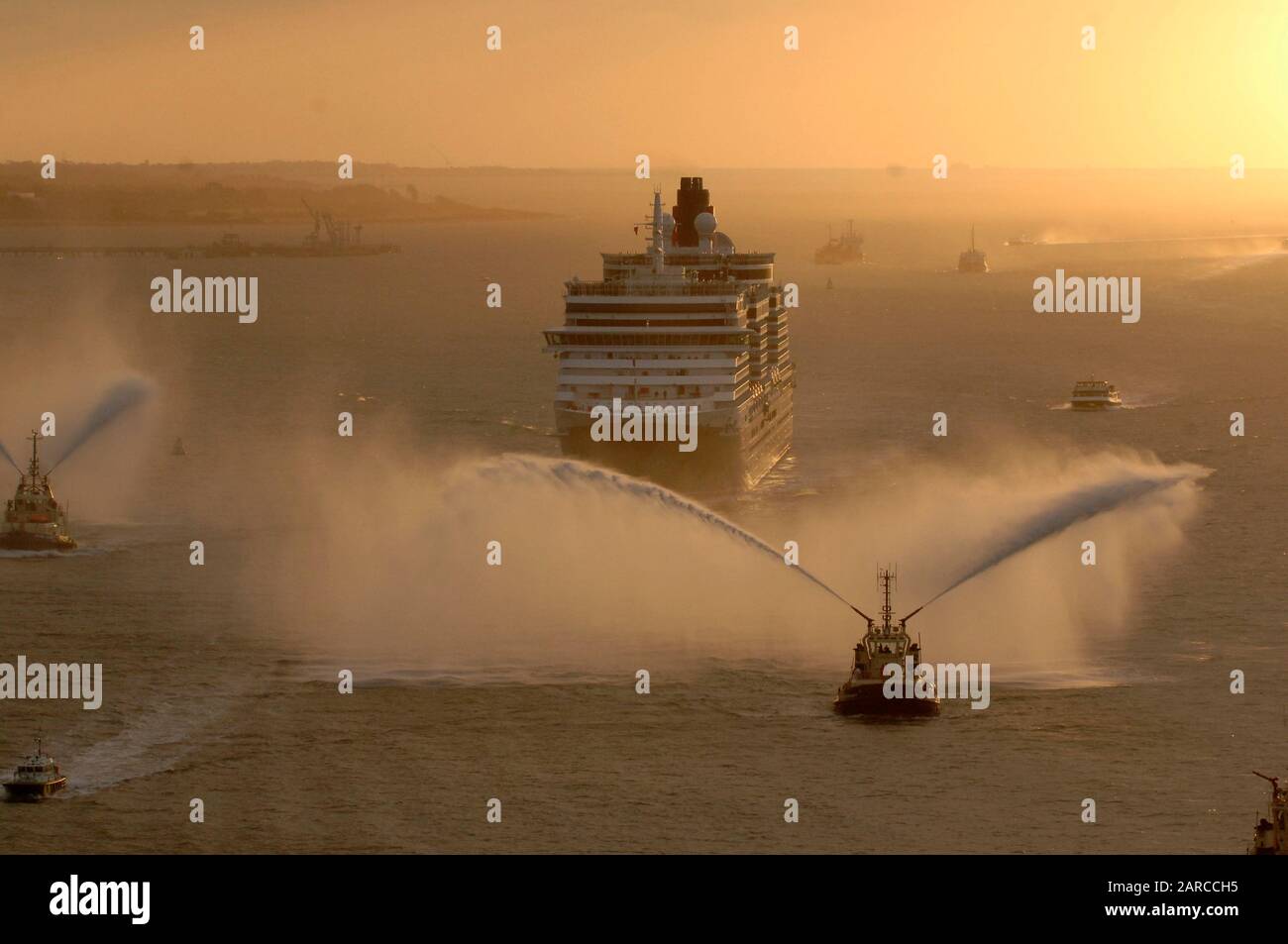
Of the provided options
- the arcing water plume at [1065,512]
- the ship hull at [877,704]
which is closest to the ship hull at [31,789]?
the ship hull at [877,704]

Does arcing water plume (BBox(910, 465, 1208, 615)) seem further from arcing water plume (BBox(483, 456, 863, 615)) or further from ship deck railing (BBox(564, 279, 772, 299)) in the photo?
ship deck railing (BBox(564, 279, 772, 299))

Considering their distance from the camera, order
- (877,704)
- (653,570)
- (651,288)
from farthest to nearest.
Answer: (651,288), (653,570), (877,704)

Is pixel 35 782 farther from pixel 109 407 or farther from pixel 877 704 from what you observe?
pixel 109 407

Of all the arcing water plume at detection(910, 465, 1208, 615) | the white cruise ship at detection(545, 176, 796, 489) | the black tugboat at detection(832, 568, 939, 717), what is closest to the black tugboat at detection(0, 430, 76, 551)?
the white cruise ship at detection(545, 176, 796, 489)

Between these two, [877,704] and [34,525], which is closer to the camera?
[877,704]

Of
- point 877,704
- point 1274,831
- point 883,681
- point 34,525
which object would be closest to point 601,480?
point 34,525
